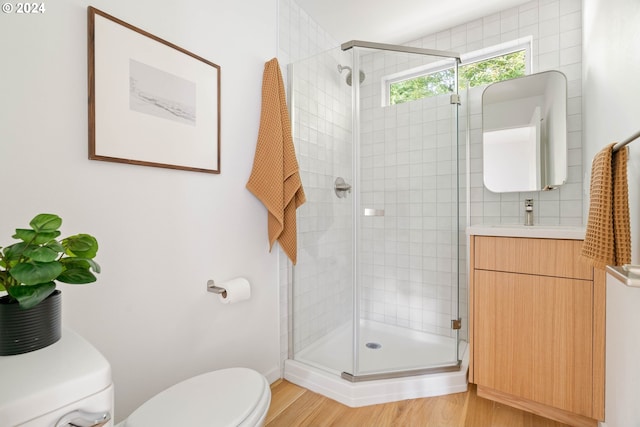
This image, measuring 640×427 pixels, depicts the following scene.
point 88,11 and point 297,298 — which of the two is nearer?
point 88,11

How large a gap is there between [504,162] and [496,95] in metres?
0.45

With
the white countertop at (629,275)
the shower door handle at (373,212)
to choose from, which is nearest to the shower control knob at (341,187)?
the shower door handle at (373,212)

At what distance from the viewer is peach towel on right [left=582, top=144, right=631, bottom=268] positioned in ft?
2.77

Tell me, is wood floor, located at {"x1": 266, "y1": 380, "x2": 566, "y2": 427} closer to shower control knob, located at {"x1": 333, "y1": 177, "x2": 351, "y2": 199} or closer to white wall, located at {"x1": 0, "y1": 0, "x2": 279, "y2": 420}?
→ white wall, located at {"x1": 0, "y1": 0, "x2": 279, "y2": 420}

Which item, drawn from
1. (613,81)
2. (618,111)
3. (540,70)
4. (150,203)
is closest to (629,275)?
(618,111)

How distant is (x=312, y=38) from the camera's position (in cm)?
226

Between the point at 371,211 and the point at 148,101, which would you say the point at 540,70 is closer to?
the point at 371,211

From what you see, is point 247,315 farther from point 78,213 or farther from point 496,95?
point 496,95

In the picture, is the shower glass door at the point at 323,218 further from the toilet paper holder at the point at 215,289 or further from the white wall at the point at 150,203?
the toilet paper holder at the point at 215,289

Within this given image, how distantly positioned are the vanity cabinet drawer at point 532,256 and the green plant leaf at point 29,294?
1706 mm

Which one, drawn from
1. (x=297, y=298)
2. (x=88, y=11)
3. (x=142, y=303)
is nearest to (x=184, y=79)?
(x=88, y=11)

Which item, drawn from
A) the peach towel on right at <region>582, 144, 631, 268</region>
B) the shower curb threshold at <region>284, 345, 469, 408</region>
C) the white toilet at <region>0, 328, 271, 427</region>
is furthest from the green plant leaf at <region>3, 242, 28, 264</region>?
the shower curb threshold at <region>284, 345, 469, 408</region>

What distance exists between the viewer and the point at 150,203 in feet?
4.26

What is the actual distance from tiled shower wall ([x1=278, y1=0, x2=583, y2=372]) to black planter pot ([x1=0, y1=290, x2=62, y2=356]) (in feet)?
4.27
